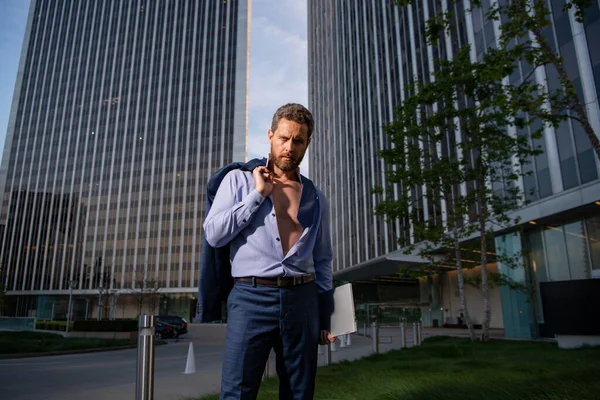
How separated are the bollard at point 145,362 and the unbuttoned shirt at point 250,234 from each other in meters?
0.94

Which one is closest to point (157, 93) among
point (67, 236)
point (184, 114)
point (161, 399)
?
point (184, 114)

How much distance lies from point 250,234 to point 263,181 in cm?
29

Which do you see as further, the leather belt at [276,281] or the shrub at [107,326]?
the shrub at [107,326]

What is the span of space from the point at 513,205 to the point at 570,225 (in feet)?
11.9

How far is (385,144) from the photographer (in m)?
37.6

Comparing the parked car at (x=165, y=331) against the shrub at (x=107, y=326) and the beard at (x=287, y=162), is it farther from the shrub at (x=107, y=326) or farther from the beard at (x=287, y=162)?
the beard at (x=287, y=162)

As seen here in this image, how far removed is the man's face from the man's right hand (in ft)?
0.50

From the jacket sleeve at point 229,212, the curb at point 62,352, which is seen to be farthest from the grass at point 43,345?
the jacket sleeve at point 229,212

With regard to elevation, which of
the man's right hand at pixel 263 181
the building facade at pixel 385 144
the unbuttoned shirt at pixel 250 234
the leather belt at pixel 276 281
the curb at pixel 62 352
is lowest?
the curb at pixel 62 352

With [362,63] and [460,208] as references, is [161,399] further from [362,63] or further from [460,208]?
[362,63]

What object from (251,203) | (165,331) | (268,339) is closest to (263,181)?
(251,203)

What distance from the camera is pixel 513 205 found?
16.3 metres

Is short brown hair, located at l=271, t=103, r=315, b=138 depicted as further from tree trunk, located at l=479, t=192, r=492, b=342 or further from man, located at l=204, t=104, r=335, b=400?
tree trunk, located at l=479, t=192, r=492, b=342

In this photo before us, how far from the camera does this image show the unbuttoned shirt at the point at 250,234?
211cm
